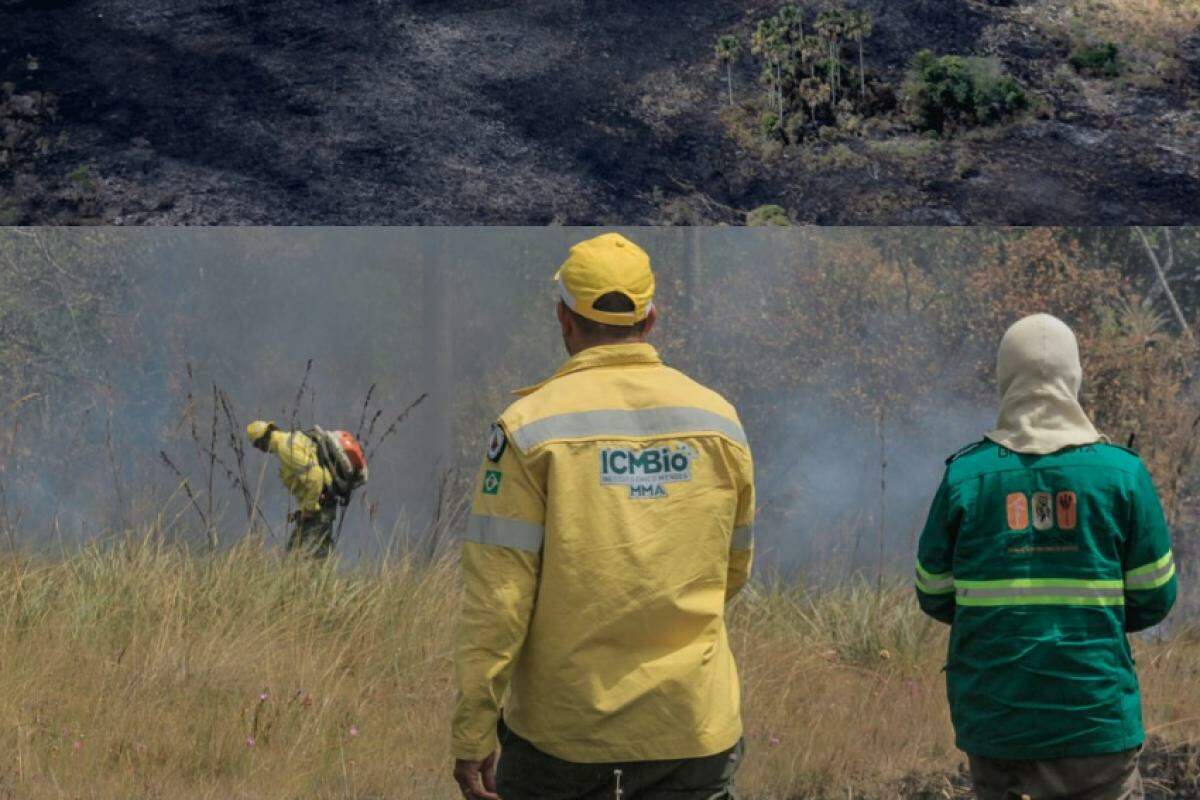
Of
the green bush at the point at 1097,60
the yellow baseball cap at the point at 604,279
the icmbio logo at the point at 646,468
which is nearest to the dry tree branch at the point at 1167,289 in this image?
the green bush at the point at 1097,60

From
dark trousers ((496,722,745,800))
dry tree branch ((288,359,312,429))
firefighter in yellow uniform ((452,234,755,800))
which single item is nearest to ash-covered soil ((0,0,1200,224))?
dry tree branch ((288,359,312,429))

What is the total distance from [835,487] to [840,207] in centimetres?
286

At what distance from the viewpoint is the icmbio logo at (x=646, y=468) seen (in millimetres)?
3277

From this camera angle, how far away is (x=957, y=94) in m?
10.1

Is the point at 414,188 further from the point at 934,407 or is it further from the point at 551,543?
the point at 551,543

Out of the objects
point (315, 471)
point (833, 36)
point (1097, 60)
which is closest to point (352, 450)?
point (315, 471)

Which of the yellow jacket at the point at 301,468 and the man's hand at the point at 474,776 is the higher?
the man's hand at the point at 474,776

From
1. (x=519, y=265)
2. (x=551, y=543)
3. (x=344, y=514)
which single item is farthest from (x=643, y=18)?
(x=551, y=543)

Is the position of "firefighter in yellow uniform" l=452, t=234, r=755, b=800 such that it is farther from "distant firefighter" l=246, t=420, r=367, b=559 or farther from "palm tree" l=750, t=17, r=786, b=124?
"palm tree" l=750, t=17, r=786, b=124

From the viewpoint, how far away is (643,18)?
10305 millimetres

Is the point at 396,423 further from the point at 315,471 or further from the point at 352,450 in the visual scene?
the point at 315,471

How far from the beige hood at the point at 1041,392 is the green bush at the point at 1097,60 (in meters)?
6.97

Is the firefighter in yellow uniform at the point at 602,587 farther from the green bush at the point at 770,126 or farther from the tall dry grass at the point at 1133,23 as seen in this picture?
the tall dry grass at the point at 1133,23

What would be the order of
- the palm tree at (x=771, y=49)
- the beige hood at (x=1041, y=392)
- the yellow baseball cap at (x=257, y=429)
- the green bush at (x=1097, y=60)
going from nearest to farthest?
the beige hood at (x=1041, y=392) → the yellow baseball cap at (x=257, y=429) → the palm tree at (x=771, y=49) → the green bush at (x=1097, y=60)
